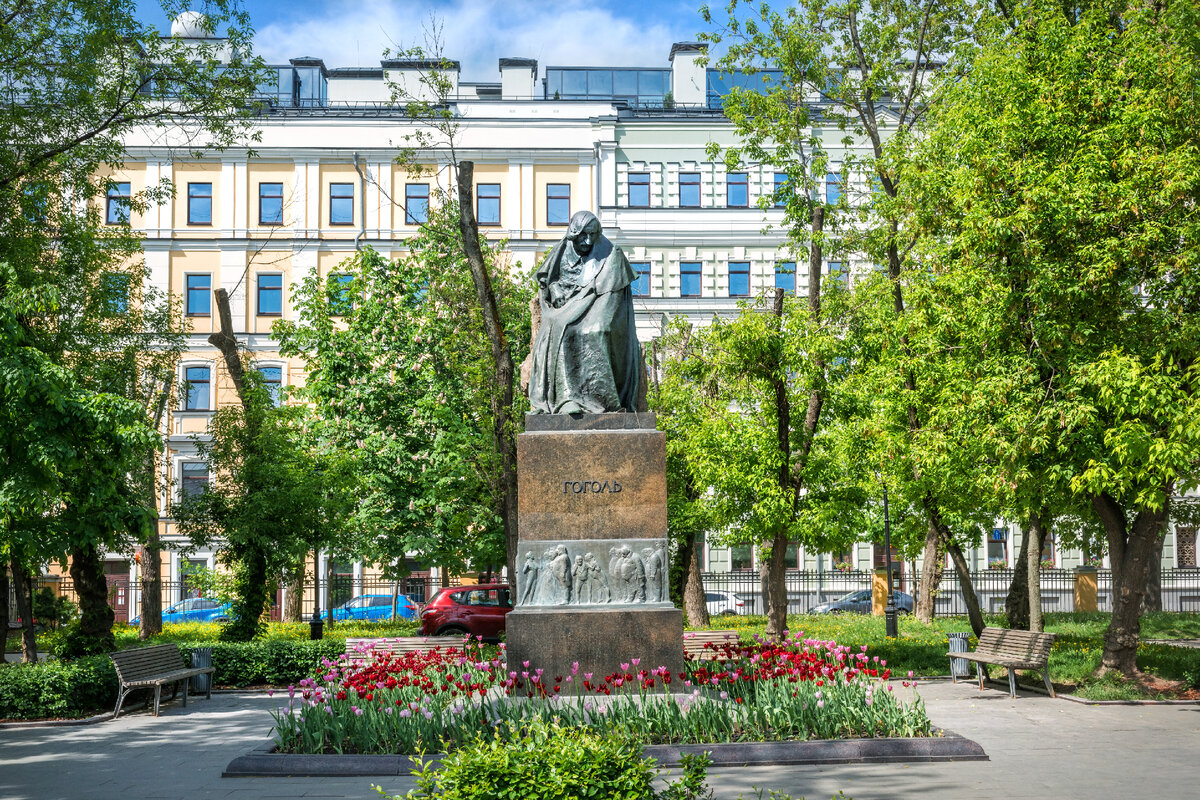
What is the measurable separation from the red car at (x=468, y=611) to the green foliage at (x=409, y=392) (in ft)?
15.9

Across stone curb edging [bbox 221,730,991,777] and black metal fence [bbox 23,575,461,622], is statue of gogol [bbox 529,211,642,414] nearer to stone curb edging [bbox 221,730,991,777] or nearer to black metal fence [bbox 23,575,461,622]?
stone curb edging [bbox 221,730,991,777]

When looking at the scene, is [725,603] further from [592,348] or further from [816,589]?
[592,348]

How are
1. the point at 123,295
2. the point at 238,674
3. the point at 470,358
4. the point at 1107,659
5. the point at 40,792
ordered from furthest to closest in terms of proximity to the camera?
the point at 470,358, the point at 123,295, the point at 238,674, the point at 1107,659, the point at 40,792

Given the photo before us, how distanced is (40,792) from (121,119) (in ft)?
41.3

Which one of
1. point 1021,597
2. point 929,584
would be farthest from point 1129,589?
point 929,584

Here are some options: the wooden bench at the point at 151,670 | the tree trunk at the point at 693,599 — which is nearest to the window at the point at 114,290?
the wooden bench at the point at 151,670

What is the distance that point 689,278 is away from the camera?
4022 centimetres

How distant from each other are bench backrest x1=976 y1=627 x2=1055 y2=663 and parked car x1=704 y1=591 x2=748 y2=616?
19.6 metres

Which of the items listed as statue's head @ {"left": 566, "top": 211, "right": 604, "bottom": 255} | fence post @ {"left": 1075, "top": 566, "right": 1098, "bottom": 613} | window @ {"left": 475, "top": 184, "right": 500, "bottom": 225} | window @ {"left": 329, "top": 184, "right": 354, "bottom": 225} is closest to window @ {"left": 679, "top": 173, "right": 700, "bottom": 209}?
window @ {"left": 475, "top": 184, "right": 500, "bottom": 225}

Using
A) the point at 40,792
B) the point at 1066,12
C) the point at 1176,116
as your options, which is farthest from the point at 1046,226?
the point at 40,792

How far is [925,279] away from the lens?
17.1 m

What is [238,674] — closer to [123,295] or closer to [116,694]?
[116,694]

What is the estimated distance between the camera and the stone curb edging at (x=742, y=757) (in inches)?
360

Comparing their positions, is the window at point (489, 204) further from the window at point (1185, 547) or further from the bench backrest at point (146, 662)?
the bench backrest at point (146, 662)
